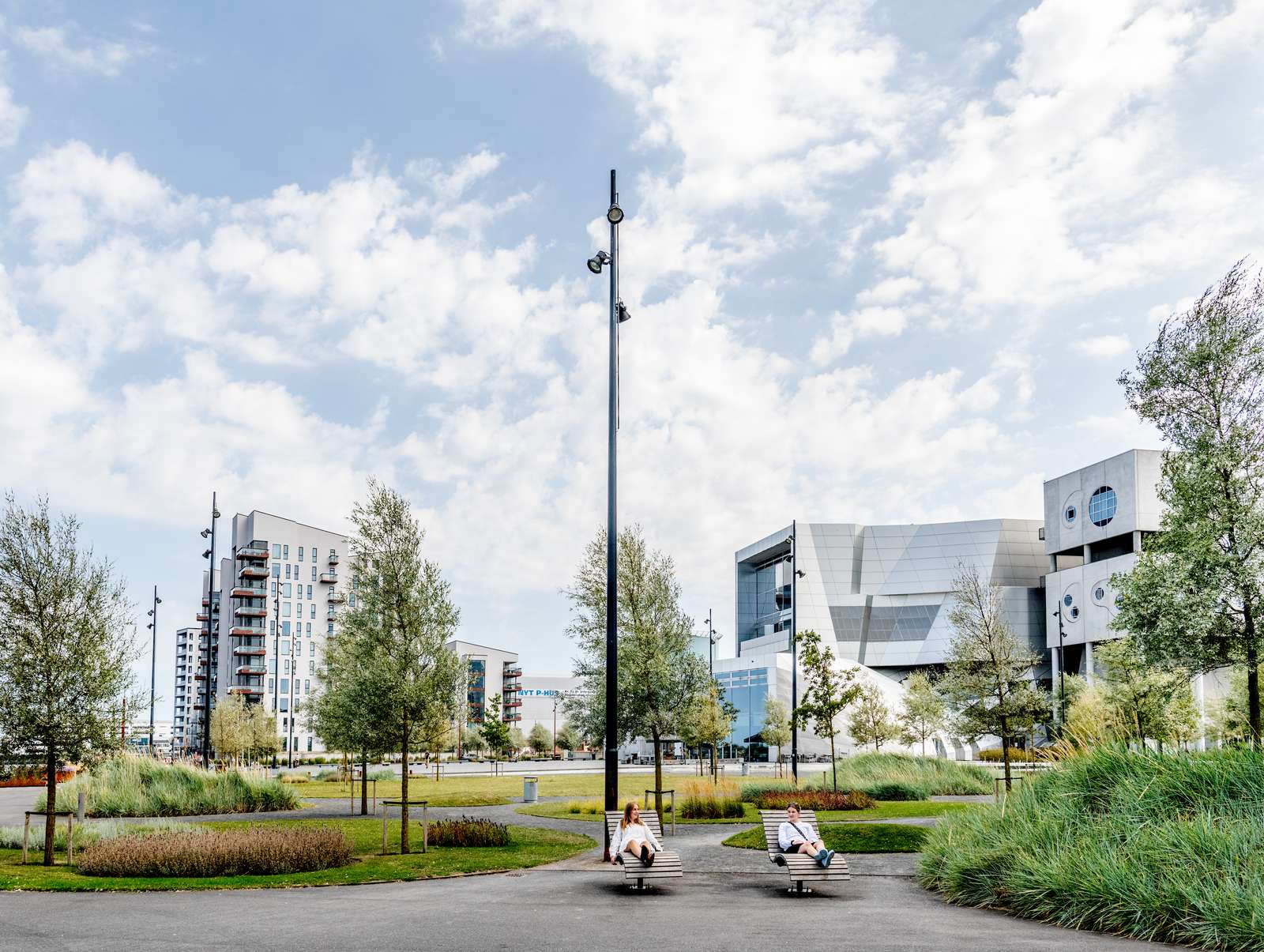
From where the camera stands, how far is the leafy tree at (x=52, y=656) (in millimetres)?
15523

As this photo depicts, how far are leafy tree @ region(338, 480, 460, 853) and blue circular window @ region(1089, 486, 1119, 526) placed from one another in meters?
63.5

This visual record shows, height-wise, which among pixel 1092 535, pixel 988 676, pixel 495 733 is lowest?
pixel 495 733

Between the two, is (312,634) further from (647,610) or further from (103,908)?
(103,908)

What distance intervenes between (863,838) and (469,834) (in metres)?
6.81

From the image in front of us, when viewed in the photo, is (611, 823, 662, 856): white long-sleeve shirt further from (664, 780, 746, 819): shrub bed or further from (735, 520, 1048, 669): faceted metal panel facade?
(735, 520, 1048, 669): faceted metal panel facade

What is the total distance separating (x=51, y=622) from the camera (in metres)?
15.9

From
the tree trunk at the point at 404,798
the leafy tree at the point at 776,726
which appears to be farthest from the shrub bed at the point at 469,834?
the leafy tree at the point at 776,726

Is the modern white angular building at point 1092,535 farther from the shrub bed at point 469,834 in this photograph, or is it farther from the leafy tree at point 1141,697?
the shrub bed at point 469,834

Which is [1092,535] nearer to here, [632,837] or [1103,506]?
[1103,506]

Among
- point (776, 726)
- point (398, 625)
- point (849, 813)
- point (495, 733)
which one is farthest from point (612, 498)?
point (495, 733)

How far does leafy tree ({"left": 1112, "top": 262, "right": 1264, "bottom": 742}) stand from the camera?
1639cm

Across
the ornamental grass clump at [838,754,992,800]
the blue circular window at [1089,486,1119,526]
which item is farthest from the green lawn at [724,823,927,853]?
the blue circular window at [1089,486,1119,526]

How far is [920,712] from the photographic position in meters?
49.1

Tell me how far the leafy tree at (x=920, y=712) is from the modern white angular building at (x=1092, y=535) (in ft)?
56.4
